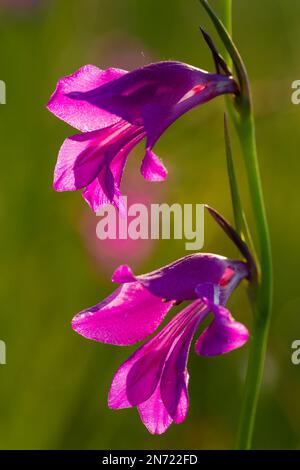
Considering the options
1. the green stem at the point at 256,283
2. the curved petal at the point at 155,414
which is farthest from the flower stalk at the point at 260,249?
the curved petal at the point at 155,414

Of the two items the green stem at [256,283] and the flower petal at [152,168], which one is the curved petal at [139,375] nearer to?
the green stem at [256,283]

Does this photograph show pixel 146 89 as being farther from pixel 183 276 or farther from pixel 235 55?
pixel 183 276

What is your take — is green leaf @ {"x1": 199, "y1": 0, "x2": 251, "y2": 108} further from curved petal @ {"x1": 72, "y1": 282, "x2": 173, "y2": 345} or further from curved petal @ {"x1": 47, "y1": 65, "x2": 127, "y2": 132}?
curved petal @ {"x1": 72, "y1": 282, "x2": 173, "y2": 345}

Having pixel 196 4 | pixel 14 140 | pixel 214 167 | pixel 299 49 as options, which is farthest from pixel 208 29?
pixel 14 140

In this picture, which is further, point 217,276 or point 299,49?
point 299,49

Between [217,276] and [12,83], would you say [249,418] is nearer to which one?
[217,276]

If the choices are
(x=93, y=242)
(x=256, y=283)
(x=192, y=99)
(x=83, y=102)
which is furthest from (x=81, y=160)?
(x=93, y=242)

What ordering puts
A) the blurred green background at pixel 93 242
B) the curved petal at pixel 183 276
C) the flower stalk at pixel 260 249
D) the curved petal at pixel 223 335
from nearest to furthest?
the curved petal at pixel 223 335, the curved petal at pixel 183 276, the flower stalk at pixel 260 249, the blurred green background at pixel 93 242
